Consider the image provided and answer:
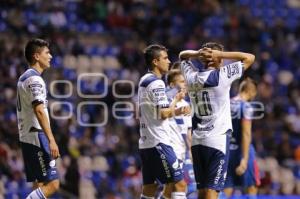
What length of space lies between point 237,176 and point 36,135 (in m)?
4.14

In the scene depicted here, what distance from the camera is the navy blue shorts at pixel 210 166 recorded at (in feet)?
33.1

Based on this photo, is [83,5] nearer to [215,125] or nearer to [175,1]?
[175,1]

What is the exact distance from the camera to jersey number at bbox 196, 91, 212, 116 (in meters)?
10.1

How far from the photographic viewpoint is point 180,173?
10492 mm

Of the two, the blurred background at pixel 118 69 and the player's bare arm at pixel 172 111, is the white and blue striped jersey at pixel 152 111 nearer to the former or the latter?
the player's bare arm at pixel 172 111

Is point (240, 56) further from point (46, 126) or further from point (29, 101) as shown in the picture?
point (29, 101)

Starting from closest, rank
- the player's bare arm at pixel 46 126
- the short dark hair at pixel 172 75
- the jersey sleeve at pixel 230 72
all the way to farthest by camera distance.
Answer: the player's bare arm at pixel 46 126, the jersey sleeve at pixel 230 72, the short dark hair at pixel 172 75

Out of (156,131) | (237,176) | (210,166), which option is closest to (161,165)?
(156,131)

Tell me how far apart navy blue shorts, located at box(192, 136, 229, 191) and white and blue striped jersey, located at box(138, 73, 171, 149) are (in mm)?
Answer: 588

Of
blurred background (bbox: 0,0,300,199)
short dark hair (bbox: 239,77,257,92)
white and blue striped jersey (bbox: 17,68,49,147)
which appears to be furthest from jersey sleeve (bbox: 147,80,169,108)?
blurred background (bbox: 0,0,300,199)

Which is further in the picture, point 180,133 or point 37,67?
point 180,133

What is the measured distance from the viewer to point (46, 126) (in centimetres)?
967

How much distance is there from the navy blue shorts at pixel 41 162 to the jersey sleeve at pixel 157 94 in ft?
4.89

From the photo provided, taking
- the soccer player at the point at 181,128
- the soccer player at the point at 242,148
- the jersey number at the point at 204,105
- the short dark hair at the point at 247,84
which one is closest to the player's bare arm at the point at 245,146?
the soccer player at the point at 242,148
